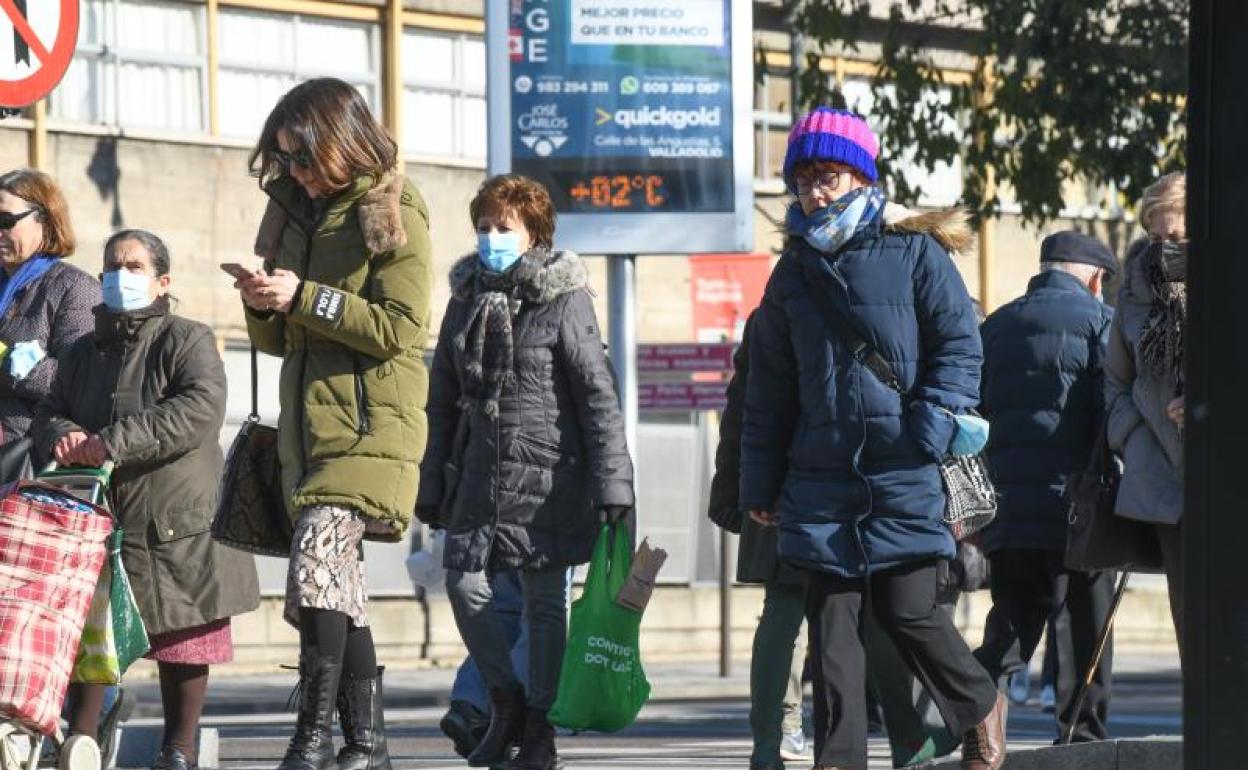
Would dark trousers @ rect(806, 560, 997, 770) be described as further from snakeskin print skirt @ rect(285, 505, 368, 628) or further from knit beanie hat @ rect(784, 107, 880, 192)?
snakeskin print skirt @ rect(285, 505, 368, 628)

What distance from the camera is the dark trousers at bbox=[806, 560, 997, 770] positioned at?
7.71 metres

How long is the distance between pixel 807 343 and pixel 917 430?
1.28 ft

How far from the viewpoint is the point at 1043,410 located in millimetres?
10250

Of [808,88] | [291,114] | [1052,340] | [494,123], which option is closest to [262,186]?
[291,114]

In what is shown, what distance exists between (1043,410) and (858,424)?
276 centimetres

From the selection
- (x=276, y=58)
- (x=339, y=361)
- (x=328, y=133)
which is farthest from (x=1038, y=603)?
(x=276, y=58)

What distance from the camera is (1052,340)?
33.7 ft

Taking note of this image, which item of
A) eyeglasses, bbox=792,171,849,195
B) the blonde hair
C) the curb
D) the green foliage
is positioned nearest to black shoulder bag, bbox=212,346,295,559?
eyeglasses, bbox=792,171,849,195

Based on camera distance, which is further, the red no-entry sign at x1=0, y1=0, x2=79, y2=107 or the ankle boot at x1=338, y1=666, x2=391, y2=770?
the red no-entry sign at x1=0, y1=0, x2=79, y2=107

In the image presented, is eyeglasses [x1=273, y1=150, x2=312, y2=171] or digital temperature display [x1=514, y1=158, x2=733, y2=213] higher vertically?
digital temperature display [x1=514, y1=158, x2=733, y2=213]

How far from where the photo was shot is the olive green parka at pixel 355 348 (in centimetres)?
793

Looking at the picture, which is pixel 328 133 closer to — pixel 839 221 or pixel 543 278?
pixel 543 278

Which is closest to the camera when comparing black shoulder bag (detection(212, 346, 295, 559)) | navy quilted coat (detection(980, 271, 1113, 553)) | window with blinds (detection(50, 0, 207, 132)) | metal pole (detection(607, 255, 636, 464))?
black shoulder bag (detection(212, 346, 295, 559))

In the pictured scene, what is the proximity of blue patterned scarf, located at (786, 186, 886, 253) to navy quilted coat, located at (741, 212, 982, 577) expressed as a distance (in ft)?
0.12
